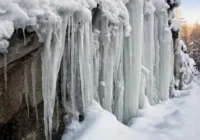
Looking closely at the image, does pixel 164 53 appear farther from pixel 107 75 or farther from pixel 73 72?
pixel 73 72

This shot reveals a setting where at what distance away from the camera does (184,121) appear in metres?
5.28

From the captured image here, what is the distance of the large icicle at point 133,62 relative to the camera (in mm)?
6070

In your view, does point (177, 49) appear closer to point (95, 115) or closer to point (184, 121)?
point (184, 121)

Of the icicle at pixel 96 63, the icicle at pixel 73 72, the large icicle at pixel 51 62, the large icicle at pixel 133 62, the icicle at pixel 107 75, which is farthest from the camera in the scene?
the large icicle at pixel 133 62

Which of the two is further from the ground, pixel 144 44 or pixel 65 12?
pixel 65 12

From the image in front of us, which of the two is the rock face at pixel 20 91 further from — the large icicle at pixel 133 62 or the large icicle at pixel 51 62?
the large icicle at pixel 133 62

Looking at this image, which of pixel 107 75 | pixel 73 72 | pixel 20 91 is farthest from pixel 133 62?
pixel 20 91

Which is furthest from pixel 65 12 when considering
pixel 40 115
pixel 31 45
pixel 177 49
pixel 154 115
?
pixel 177 49

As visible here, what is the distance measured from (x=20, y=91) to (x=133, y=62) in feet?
9.04

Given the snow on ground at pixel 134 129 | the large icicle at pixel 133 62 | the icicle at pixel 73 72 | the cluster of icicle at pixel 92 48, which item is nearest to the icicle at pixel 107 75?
Result: the cluster of icicle at pixel 92 48

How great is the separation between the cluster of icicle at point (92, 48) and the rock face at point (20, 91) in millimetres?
159

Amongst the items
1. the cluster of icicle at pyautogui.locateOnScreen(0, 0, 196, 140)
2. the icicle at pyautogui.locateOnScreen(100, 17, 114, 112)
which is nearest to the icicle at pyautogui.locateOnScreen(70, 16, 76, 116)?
the cluster of icicle at pyautogui.locateOnScreen(0, 0, 196, 140)

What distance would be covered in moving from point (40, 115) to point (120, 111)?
200 cm

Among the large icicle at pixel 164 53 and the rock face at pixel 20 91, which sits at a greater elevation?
the rock face at pixel 20 91
